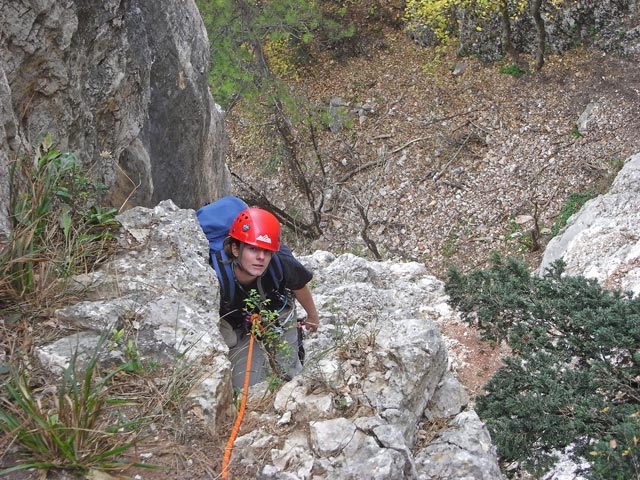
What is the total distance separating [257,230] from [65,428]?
78.9 inches

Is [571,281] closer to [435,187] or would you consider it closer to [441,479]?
[441,479]

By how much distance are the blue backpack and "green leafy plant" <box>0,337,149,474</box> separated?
155cm

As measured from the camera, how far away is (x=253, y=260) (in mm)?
4449

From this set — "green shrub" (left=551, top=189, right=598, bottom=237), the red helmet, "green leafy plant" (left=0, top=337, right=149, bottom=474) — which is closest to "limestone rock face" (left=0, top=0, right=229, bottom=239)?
the red helmet

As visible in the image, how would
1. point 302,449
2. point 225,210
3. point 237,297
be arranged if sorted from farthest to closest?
point 225,210 < point 237,297 < point 302,449

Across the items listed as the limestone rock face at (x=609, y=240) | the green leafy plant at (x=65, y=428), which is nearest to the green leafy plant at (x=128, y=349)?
the green leafy plant at (x=65, y=428)

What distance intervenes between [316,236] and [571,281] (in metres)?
10.4

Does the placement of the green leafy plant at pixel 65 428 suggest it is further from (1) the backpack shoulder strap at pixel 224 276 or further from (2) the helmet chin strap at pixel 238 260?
(2) the helmet chin strap at pixel 238 260

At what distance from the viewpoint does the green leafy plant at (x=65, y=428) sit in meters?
2.75

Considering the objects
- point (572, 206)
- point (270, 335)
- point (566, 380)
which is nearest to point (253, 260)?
point (270, 335)

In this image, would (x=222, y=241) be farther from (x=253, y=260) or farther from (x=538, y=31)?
(x=538, y=31)

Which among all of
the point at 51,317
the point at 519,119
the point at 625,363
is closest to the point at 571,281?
the point at 625,363

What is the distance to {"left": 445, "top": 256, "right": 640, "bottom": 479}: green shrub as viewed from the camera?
3.83 metres

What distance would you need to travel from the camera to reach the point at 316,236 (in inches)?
591
